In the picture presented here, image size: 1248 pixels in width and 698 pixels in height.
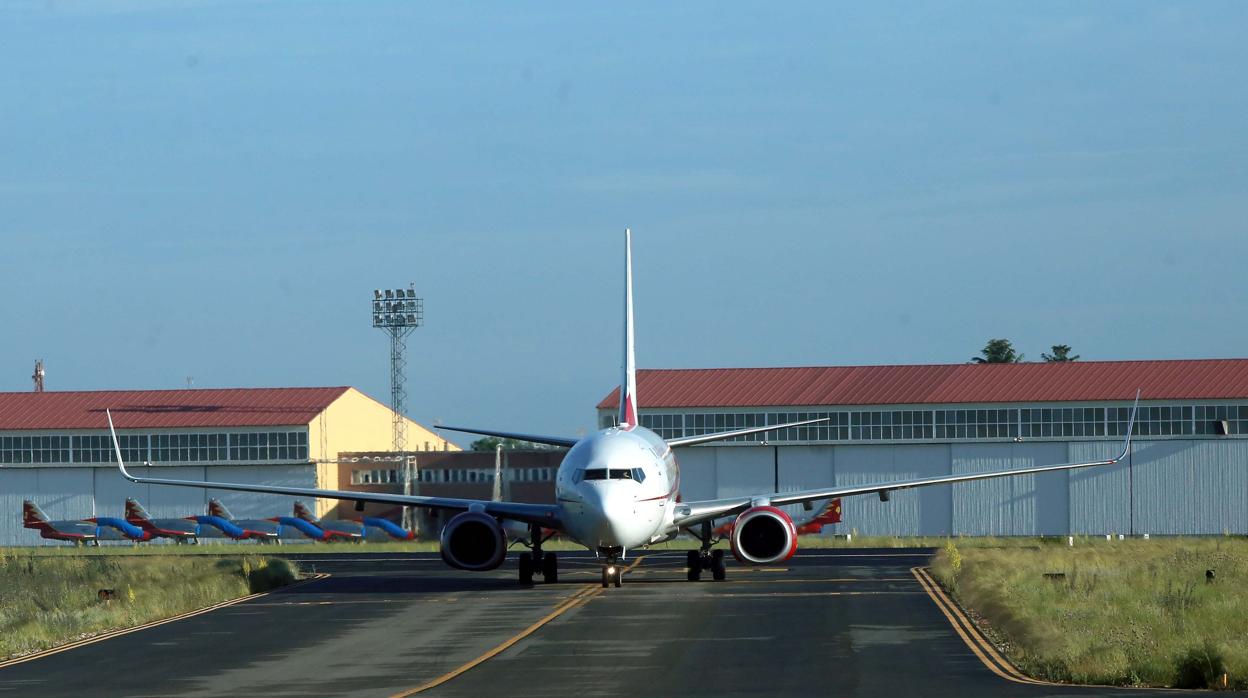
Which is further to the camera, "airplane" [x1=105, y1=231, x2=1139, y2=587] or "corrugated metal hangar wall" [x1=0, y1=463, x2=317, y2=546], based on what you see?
"corrugated metal hangar wall" [x1=0, y1=463, x2=317, y2=546]

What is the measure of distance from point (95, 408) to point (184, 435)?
6.75 m

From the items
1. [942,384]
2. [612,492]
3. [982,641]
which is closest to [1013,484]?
[942,384]

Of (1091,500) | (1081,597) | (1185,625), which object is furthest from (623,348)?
(1091,500)

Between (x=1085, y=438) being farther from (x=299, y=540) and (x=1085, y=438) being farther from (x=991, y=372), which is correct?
(x=299, y=540)

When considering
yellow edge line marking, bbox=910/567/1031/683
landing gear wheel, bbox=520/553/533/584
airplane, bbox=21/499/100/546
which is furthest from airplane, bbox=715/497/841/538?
landing gear wheel, bbox=520/553/533/584

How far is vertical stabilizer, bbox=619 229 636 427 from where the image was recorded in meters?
46.6

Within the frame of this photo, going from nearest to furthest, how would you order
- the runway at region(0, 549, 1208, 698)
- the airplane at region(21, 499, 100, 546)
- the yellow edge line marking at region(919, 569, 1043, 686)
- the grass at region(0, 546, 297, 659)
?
the runway at region(0, 549, 1208, 698)
the yellow edge line marking at region(919, 569, 1043, 686)
the grass at region(0, 546, 297, 659)
the airplane at region(21, 499, 100, 546)

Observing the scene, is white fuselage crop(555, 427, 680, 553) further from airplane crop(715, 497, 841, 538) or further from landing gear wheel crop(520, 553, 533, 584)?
airplane crop(715, 497, 841, 538)

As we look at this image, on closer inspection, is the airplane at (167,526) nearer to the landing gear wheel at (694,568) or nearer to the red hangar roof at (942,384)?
the red hangar roof at (942,384)

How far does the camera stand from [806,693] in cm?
2088

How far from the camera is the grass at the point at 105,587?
3238 centimetres

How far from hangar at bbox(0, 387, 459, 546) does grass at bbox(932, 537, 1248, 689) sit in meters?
53.7

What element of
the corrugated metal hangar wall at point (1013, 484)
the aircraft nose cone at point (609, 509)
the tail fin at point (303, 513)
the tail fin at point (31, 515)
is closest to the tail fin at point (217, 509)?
the tail fin at point (303, 513)

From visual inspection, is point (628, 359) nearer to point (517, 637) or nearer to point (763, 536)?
point (763, 536)
